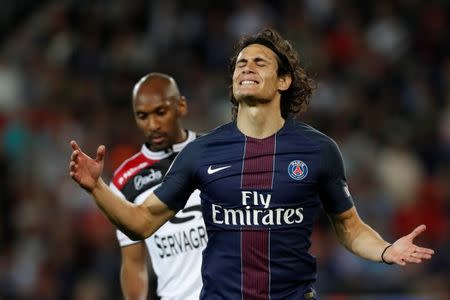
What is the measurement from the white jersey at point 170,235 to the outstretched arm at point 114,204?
0.95m

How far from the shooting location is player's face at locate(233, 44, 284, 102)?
201 inches

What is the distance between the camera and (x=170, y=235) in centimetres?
614

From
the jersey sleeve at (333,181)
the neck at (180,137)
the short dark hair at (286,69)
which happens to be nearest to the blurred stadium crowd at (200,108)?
the neck at (180,137)

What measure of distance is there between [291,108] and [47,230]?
20.7ft

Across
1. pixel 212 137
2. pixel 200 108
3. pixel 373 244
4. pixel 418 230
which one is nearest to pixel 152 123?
pixel 212 137

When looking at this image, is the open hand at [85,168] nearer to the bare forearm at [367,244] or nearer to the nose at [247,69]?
the nose at [247,69]

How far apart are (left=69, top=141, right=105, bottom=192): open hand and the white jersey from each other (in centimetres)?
138

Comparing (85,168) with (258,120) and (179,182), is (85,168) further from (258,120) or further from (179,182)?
(258,120)

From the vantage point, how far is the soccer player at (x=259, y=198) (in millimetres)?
4930

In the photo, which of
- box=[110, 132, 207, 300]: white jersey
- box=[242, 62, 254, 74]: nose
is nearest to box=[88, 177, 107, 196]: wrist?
box=[242, 62, 254, 74]: nose

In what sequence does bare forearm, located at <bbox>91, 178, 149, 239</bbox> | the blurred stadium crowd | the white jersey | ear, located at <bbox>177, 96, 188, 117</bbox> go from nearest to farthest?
bare forearm, located at <bbox>91, 178, 149, 239</bbox>, the white jersey, ear, located at <bbox>177, 96, 188, 117</bbox>, the blurred stadium crowd

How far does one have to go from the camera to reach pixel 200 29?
13508mm

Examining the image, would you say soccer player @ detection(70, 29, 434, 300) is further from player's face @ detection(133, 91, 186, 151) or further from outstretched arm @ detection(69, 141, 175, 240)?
player's face @ detection(133, 91, 186, 151)

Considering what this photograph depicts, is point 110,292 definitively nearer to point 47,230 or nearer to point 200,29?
point 47,230
